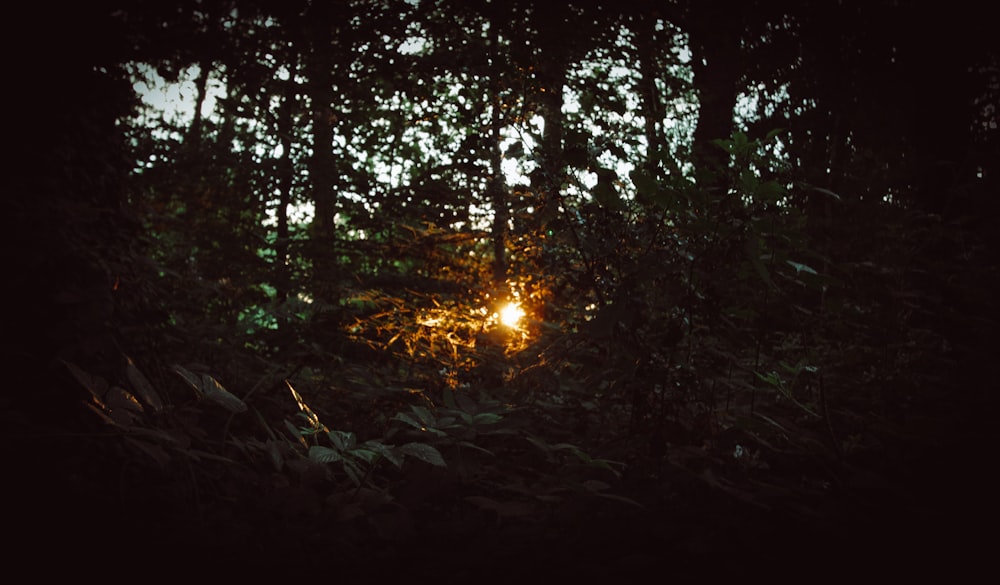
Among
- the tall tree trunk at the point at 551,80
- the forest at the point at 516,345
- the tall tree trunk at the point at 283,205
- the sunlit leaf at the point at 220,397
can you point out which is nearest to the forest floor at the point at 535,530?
the forest at the point at 516,345

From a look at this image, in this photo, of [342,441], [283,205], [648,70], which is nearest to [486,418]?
[342,441]

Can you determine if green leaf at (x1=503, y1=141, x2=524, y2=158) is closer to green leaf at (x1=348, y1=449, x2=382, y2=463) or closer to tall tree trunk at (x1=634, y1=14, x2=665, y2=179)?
tall tree trunk at (x1=634, y1=14, x2=665, y2=179)

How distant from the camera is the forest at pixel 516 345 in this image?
5.14 feet

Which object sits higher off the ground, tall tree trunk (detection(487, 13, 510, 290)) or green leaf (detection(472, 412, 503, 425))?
tall tree trunk (detection(487, 13, 510, 290))

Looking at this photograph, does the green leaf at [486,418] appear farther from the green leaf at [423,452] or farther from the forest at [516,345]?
the green leaf at [423,452]

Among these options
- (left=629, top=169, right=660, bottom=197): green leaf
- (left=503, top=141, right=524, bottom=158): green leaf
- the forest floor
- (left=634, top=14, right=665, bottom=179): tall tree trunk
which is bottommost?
the forest floor

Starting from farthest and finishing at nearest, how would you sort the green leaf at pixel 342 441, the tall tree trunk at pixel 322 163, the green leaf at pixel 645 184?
the tall tree trunk at pixel 322 163 < the green leaf at pixel 645 184 < the green leaf at pixel 342 441

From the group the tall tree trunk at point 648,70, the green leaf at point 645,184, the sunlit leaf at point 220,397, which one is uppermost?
the tall tree trunk at point 648,70

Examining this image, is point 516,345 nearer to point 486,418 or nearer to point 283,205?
point 486,418

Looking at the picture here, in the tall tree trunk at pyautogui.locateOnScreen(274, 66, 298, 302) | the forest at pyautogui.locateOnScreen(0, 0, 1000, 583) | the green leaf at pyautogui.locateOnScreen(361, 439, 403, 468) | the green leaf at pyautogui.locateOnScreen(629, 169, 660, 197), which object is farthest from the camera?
the tall tree trunk at pyautogui.locateOnScreen(274, 66, 298, 302)

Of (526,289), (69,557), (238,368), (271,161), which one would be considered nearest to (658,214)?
(526,289)

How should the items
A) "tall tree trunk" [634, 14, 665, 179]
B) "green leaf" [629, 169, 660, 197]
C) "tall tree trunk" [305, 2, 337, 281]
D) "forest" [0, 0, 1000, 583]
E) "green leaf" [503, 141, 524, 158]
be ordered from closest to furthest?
"forest" [0, 0, 1000, 583]
"green leaf" [629, 169, 660, 197]
"green leaf" [503, 141, 524, 158]
"tall tree trunk" [634, 14, 665, 179]
"tall tree trunk" [305, 2, 337, 281]

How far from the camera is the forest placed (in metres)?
1.57

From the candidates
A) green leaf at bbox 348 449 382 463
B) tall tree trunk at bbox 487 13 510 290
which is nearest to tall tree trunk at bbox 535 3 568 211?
tall tree trunk at bbox 487 13 510 290
